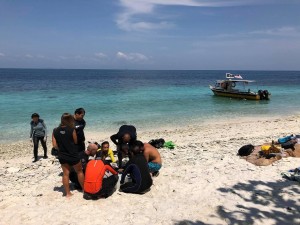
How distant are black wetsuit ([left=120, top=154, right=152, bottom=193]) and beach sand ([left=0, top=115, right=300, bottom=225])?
15 centimetres

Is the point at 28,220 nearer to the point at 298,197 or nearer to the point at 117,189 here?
the point at 117,189

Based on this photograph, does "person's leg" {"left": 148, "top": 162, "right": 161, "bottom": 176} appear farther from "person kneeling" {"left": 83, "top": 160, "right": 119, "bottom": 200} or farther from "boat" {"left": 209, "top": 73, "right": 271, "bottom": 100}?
"boat" {"left": 209, "top": 73, "right": 271, "bottom": 100}

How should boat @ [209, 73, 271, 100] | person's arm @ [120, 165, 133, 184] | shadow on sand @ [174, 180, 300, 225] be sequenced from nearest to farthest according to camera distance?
shadow on sand @ [174, 180, 300, 225] < person's arm @ [120, 165, 133, 184] < boat @ [209, 73, 271, 100]

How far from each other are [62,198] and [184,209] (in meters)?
2.50

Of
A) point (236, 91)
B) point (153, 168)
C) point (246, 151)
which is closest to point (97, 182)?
point (153, 168)

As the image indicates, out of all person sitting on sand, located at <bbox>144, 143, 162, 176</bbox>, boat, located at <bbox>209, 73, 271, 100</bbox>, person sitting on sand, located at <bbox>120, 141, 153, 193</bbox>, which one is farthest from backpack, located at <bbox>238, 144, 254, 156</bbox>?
boat, located at <bbox>209, 73, 271, 100</bbox>

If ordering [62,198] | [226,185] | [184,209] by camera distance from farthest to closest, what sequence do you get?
[226,185]
[62,198]
[184,209]

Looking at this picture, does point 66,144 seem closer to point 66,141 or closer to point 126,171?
point 66,141

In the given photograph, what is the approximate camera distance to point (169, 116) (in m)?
22.8

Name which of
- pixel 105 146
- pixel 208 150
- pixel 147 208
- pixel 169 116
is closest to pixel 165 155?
pixel 208 150

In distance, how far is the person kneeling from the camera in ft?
20.9

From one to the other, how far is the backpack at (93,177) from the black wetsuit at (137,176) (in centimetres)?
58

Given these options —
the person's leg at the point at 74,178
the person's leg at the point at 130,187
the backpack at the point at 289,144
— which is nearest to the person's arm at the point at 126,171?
the person's leg at the point at 130,187

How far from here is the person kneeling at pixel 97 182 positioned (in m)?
6.36
